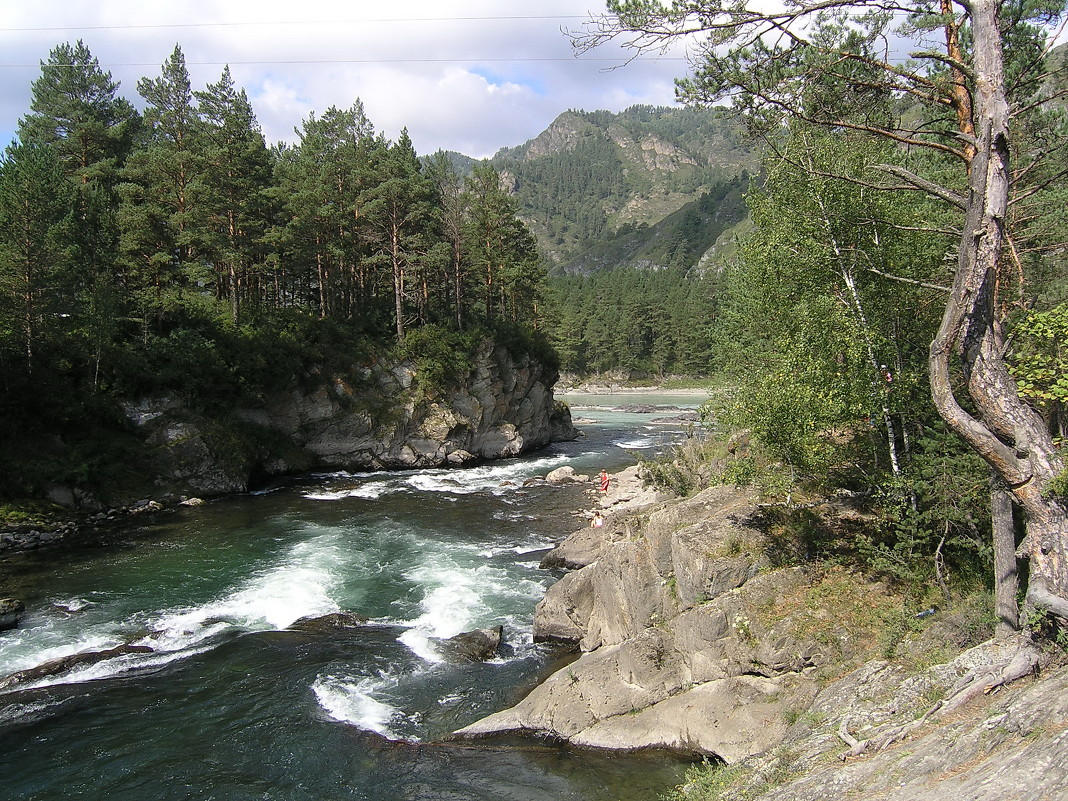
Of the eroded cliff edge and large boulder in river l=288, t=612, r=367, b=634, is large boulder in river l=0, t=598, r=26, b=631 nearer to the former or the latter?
large boulder in river l=288, t=612, r=367, b=634

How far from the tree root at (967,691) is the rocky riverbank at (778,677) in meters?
0.02

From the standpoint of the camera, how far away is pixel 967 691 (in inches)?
295

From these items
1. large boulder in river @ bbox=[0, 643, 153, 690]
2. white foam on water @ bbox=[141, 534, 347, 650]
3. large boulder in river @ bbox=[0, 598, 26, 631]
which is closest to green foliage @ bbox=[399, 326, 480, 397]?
white foam on water @ bbox=[141, 534, 347, 650]

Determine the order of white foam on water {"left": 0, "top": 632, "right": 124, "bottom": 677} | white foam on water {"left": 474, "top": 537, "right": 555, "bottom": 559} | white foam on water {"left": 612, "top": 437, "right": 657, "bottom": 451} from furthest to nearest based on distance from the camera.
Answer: white foam on water {"left": 612, "top": 437, "right": 657, "bottom": 451}, white foam on water {"left": 474, "top": 537, "right": 555, "bottom": 559}, white foam on water {"left": 0, "top": 632, "right": 124, "bottom": 677}

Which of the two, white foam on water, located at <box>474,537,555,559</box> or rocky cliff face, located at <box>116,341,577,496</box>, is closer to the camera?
Result: white foam on water, located at <box>474,537,555,559</box>

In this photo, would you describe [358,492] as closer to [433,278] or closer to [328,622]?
[328,622]

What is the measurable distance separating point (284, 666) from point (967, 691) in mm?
13636

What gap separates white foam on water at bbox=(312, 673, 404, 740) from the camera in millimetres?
12484

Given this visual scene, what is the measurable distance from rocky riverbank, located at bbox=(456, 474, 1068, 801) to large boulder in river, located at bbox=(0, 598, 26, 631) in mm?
13112

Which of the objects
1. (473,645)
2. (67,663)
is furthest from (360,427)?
(473,645)

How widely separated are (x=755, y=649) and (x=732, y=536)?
259 cm

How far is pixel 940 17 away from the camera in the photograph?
8.32 m

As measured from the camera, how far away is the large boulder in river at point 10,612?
16203mm

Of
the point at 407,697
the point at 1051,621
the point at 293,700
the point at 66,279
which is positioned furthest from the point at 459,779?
the point at 66,279
